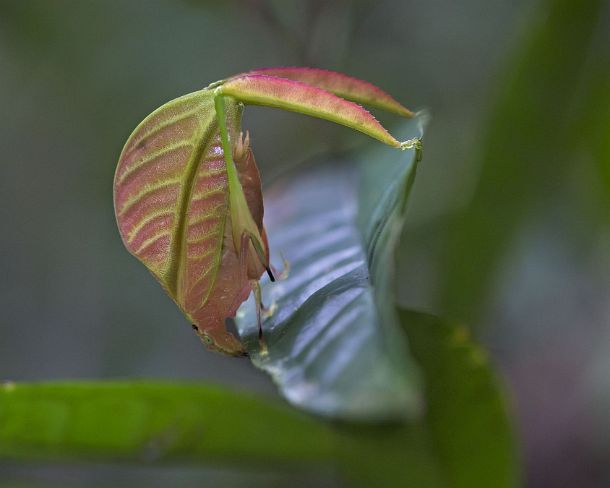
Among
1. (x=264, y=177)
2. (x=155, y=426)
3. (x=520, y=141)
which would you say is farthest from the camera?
(x=264, y=177)

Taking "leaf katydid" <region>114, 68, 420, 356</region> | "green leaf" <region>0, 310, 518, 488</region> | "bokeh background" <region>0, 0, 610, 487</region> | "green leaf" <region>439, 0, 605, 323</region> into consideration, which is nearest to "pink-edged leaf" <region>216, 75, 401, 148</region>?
"leaf katydid" <region>114, 68, 420, 356</region>

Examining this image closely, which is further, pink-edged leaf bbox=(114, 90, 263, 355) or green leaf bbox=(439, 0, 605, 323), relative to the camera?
green leaf bbox=(439, 0, 605, 323)

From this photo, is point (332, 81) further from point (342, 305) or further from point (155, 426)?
point (155, 426)

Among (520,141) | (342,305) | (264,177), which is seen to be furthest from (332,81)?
(264,177)

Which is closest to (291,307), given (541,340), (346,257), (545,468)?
(346,257)

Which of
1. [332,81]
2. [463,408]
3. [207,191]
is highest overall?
[332,81]

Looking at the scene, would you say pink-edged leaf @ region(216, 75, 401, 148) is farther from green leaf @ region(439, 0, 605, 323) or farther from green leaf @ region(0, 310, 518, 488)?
green leaf @ region(439, 0, 605, 323)

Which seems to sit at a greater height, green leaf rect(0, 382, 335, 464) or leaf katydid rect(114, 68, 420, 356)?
leaf katydid rect(114, 68, 420, 356)
